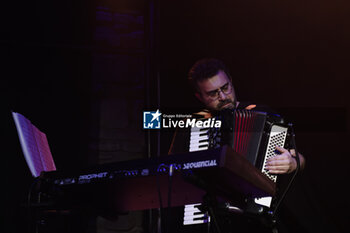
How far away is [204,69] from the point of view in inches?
118

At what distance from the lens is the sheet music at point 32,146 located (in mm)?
1403

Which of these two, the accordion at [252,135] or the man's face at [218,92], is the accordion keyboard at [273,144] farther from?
the man's face at [218,92]

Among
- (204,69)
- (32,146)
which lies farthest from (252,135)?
(204,69)

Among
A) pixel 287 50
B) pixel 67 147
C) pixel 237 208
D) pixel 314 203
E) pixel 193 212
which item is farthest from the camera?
pixel 287 50

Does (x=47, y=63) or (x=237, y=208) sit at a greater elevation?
(x=47, y=63)

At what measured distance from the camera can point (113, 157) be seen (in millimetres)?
2916

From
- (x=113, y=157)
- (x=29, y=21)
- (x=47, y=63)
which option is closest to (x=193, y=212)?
(x=113, y=157)

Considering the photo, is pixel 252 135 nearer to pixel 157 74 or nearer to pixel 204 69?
pixel 204 69

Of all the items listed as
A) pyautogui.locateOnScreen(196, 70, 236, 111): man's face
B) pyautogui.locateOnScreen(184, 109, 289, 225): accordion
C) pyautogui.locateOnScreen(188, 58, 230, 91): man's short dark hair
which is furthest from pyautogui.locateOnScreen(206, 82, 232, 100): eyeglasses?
pyautogui.locateOnScreen(184, 109, 289, 225): accordion

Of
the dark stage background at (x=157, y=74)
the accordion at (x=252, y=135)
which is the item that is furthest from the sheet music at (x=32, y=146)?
the dark stage background at (x=157, y=74)

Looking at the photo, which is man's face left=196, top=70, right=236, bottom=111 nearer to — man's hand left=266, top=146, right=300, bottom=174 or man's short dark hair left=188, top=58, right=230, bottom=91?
man's short dark hair left=188, top=58, right=230, bottom=91

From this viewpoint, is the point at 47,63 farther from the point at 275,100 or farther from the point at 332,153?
the point at 332,153

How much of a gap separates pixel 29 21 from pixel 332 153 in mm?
2768

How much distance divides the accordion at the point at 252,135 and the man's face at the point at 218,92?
0.95 m
